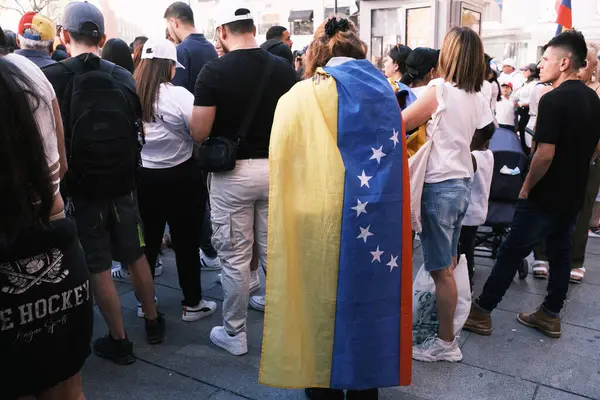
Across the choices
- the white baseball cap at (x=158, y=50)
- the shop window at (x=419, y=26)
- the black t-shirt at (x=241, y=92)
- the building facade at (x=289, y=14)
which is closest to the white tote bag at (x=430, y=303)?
the black t-shirt at (x=241, y=92)

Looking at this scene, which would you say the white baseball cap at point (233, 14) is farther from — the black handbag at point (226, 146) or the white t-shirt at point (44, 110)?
the white t-shirt at point (44, 110)

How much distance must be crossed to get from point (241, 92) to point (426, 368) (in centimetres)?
194

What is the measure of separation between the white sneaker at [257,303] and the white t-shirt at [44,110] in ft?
8.23

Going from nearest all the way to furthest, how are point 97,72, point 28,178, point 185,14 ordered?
point 28,178 → point 97,72 → point 185,14

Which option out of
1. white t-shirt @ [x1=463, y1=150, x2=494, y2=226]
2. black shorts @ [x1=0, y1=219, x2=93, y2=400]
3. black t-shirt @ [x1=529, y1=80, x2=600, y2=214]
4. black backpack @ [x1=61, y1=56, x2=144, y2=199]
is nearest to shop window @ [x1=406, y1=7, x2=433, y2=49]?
white t-shirt @ [x1=463, y1=150, x2=494, y2=226]

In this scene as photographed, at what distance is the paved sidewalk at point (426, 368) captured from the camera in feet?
9.86

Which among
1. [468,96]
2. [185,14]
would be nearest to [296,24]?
[185,14]

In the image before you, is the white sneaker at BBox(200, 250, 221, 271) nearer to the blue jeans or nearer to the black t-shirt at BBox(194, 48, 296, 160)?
the black t-shirt at BBox(194, 48, 296, 160)

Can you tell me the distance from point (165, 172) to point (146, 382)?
1299 mm

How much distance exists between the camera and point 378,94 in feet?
8.04

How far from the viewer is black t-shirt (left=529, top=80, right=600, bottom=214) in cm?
333

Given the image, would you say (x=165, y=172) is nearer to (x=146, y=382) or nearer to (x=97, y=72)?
(x=97, y=72)

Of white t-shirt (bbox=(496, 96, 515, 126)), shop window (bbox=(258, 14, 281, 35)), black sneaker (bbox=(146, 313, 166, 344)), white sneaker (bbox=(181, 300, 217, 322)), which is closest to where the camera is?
black sneaker (bbox=(146, 313, 166, 344))

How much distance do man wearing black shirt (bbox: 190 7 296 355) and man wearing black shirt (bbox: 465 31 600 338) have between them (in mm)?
1579
